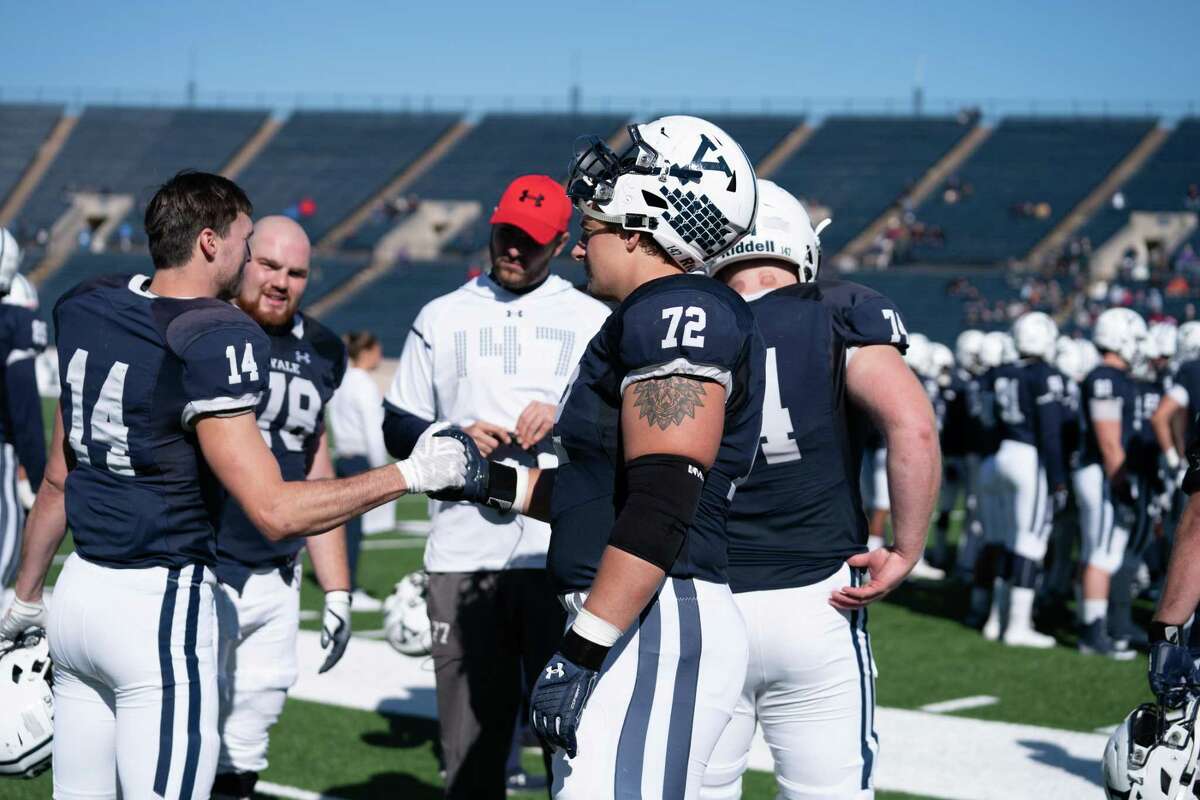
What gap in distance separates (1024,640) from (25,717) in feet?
22.6

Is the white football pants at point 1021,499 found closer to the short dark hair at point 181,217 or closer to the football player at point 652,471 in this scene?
the football player at point 652,471

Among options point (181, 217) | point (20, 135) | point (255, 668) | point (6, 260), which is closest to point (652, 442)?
point (181, 217)

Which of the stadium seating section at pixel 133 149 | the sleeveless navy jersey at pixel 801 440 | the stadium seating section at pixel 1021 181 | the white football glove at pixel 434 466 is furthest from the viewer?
the stadium seating section at pixel 133 149

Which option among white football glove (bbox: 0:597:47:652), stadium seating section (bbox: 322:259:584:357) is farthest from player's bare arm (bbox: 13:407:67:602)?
stadium seating section (bbox: 322:259:584:357)

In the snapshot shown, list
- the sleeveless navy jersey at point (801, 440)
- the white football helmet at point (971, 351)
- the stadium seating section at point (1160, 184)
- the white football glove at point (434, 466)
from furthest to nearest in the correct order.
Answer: the stadium seating section at point (1160, 184) → the white football helmet at point (971, 351) → the sleeveless navy jersey at point (801, 440) → the white football glove at point (434, 466)

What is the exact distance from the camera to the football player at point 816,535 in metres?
3.52

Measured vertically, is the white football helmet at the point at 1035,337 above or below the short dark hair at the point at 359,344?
above

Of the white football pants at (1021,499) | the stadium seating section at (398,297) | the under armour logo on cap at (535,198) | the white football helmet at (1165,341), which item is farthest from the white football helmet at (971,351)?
the stadium seating section at (398,297)

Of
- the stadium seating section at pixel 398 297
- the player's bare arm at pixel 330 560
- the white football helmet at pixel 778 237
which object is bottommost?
the stadium seating section at pixel 398 297

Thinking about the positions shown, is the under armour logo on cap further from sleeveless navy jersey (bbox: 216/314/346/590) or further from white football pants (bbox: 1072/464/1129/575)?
white football pants (bbox: 1072/464/1129/575)

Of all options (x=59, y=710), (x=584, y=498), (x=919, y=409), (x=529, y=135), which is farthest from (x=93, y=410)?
(x=529, y=135)

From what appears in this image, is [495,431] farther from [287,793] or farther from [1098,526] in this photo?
[1098,526]

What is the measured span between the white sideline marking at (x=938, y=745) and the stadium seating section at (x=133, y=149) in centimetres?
3985

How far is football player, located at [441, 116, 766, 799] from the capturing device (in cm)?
274
